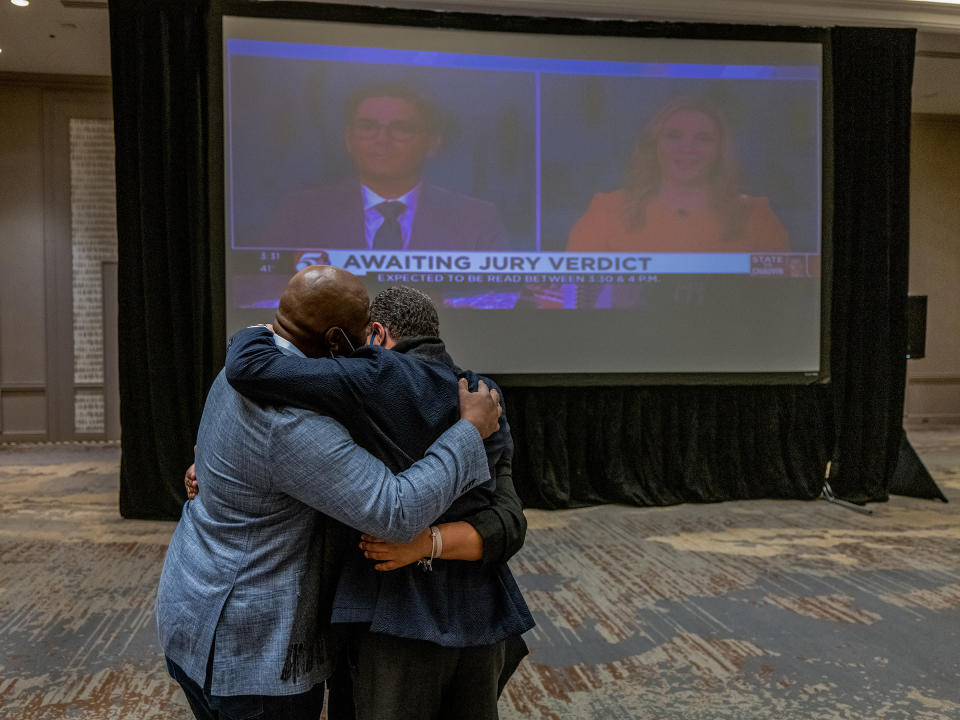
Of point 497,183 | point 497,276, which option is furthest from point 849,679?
point 497,183

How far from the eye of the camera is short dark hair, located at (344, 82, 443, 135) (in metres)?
4.16

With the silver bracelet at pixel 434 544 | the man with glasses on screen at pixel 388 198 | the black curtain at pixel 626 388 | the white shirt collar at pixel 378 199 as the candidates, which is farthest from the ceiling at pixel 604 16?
the silver bracelet at pixel 434 544

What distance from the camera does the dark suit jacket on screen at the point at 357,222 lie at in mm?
4098

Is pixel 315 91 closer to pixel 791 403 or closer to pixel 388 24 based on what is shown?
pixel 388 24

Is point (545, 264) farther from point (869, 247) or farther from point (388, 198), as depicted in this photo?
point (869, 247)

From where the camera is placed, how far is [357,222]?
4.16 meters

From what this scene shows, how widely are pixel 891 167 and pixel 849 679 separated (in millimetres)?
3640

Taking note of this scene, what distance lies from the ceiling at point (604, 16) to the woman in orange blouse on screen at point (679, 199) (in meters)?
0.64

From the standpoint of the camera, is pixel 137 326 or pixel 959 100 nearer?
pixel 137 326

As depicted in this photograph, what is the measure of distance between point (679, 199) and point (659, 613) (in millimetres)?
2644

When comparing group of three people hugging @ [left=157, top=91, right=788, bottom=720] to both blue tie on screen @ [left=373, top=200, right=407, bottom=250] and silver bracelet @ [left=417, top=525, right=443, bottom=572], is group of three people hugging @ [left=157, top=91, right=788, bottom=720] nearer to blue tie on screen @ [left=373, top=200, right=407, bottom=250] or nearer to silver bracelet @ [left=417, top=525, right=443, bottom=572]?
silver bracelet @ [left=417, top=525, right=443, bottom=572]

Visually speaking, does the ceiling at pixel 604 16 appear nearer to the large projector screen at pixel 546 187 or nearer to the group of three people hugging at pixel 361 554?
the large projector screen at pixel 546 187

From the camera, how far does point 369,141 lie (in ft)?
13.7

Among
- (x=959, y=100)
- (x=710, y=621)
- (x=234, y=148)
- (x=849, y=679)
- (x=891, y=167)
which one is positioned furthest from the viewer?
(x=959, y=100)
